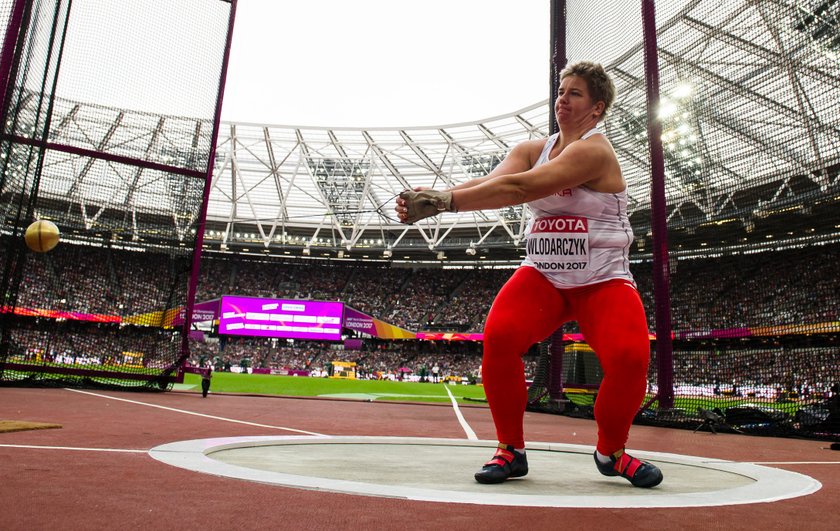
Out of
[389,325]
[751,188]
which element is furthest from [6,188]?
[389,325]

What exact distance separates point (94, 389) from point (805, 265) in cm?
1938

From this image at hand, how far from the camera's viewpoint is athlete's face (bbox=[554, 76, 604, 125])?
314 cm

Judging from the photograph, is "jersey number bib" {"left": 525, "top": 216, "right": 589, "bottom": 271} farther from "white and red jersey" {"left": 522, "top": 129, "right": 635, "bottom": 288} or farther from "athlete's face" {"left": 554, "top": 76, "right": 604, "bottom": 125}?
"athlete's face" {"left": 554, "top": 76, "right": 604, "bottom": 125}

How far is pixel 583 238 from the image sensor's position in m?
3.06

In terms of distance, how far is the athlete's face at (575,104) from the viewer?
10.3 ft

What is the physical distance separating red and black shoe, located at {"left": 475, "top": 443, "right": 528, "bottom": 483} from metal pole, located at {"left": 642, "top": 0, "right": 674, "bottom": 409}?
19.6 feet

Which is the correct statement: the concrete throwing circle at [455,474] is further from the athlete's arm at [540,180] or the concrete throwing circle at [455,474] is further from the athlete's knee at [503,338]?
the athlete's arm at [540,180]

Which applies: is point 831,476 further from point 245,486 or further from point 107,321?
point 107,321

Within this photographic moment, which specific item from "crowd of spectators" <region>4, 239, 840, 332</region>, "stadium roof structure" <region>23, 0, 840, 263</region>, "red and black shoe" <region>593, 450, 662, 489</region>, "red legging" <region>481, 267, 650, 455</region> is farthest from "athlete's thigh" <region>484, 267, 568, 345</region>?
"crowd of spectators" <region>4, 239, 840, 332</region>

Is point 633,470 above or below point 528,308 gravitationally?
below

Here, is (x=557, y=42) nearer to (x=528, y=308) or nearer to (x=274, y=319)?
(x=528, y=308)

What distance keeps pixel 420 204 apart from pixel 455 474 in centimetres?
141

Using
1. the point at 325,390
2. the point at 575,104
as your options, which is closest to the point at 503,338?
the point at 575,104

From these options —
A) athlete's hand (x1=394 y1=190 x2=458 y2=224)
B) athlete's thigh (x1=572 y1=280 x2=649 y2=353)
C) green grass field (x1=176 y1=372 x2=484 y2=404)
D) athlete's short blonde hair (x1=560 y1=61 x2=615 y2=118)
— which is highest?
athlete's short blonde hair (x1=560 y1=61 x2=615 y2=118)
